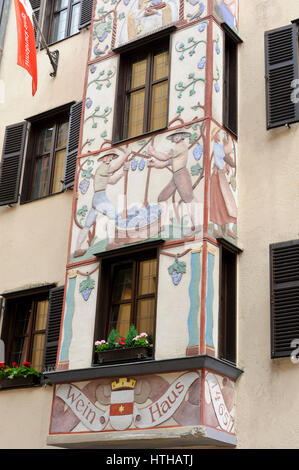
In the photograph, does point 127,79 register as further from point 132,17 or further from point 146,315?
point 146,315

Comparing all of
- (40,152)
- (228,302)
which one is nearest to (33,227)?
(40,152)

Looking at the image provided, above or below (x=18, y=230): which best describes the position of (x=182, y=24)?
above

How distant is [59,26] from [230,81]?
498cm

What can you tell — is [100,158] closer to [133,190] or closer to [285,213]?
[133,190]

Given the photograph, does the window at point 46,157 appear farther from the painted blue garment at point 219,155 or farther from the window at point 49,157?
the painted blue garment at point 219,155

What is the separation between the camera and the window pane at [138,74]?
11977 mm

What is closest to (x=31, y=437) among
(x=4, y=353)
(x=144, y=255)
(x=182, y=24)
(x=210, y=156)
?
(x=4, y=353)

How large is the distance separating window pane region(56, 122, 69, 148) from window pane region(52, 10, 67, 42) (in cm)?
206

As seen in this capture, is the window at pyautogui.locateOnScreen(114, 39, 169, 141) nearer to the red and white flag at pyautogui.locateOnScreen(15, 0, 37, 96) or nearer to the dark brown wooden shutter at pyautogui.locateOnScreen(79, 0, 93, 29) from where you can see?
the red and white flag at pyautogui.locateOnScreen(15, 0, 37, 96)

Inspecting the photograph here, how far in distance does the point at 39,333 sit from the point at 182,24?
17.6 feet

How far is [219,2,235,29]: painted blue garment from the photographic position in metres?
11.5

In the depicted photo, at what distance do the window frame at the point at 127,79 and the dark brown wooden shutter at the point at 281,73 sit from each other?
1504 mm

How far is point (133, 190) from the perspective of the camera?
10.9 meters

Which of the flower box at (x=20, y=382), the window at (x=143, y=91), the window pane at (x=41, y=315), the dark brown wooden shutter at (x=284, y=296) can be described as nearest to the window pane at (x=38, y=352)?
the window pane at (x=41, y=315)
